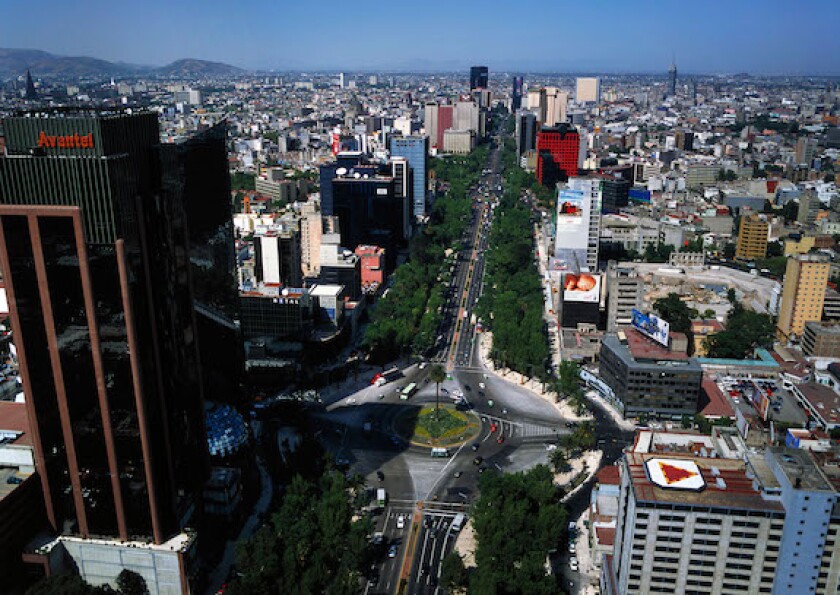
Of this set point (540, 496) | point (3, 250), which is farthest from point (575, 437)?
point (3, 250)

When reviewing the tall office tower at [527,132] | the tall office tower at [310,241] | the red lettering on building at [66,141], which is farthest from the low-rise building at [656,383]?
the tall office tower at [527,132]

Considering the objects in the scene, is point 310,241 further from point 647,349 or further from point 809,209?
point 809,209

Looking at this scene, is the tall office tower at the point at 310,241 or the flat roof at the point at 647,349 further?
the tall office tower at the point at 310,241

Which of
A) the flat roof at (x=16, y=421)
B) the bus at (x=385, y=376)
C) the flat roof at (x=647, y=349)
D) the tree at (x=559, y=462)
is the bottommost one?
the bus at (x=385, y=376)

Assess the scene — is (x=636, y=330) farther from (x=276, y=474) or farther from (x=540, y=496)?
(x=276, y=474)

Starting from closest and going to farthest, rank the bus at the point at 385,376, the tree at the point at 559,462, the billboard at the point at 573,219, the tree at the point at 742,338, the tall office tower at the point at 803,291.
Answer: the tree at the point at 559,462
the bus at the point at 385,376
the tree at the point at 742,338
the tall office tower at the point at 803,291
the billboard at the point at 573,219

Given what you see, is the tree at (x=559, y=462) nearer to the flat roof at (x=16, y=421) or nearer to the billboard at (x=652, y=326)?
the billboard at (x=652, y=326)

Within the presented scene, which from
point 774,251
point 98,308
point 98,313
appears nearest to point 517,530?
point 98,313

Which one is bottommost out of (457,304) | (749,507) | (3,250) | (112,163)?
(457,304)
